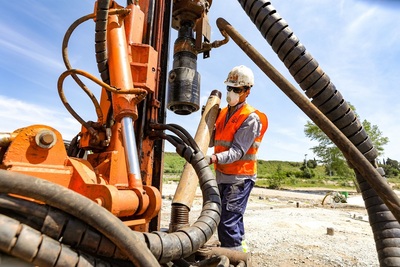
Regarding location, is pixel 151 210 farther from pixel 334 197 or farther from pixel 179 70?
pixel 334 197

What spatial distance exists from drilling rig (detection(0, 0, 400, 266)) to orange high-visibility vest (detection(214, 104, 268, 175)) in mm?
252

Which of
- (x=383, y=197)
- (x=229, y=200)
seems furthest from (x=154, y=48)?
(x=383, y=197)

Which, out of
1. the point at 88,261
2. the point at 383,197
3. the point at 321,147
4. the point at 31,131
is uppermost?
the point at 321,147

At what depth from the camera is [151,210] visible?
1.82 m

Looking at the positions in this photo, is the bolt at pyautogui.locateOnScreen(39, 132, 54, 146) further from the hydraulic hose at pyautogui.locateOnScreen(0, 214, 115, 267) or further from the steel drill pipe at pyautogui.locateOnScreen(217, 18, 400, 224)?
the steel drill pipe at pyautogui.locateOnScreen(217, 18, 400, 224)

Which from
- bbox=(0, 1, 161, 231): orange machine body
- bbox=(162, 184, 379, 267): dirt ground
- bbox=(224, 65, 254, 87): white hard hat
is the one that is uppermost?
bbox=(224, 65, 254, 87): white hard hat

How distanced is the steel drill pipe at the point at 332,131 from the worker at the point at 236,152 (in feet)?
3.22

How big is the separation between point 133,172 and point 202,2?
1.72 m

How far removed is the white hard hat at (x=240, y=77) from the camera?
341 centimetres

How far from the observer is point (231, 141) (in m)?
3.28

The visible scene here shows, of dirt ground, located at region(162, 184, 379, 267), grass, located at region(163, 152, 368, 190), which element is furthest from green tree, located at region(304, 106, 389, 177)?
dirt ground, located at region(162, 184, 379, 267)

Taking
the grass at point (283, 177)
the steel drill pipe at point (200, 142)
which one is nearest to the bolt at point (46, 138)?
the steel drill pipe at point (200, 142)

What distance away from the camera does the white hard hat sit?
3.41 metres

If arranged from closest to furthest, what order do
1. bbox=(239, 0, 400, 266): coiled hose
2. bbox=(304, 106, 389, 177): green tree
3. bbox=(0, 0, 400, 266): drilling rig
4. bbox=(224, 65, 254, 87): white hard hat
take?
bbox=(0, 0, 400, 266): drilling rig, bbox=(239, 0, 400, 266): coiled hose, bbox=(224, 65, 254, 87): white hard hat, bbox=(304, 106, 389, 177): green tree
